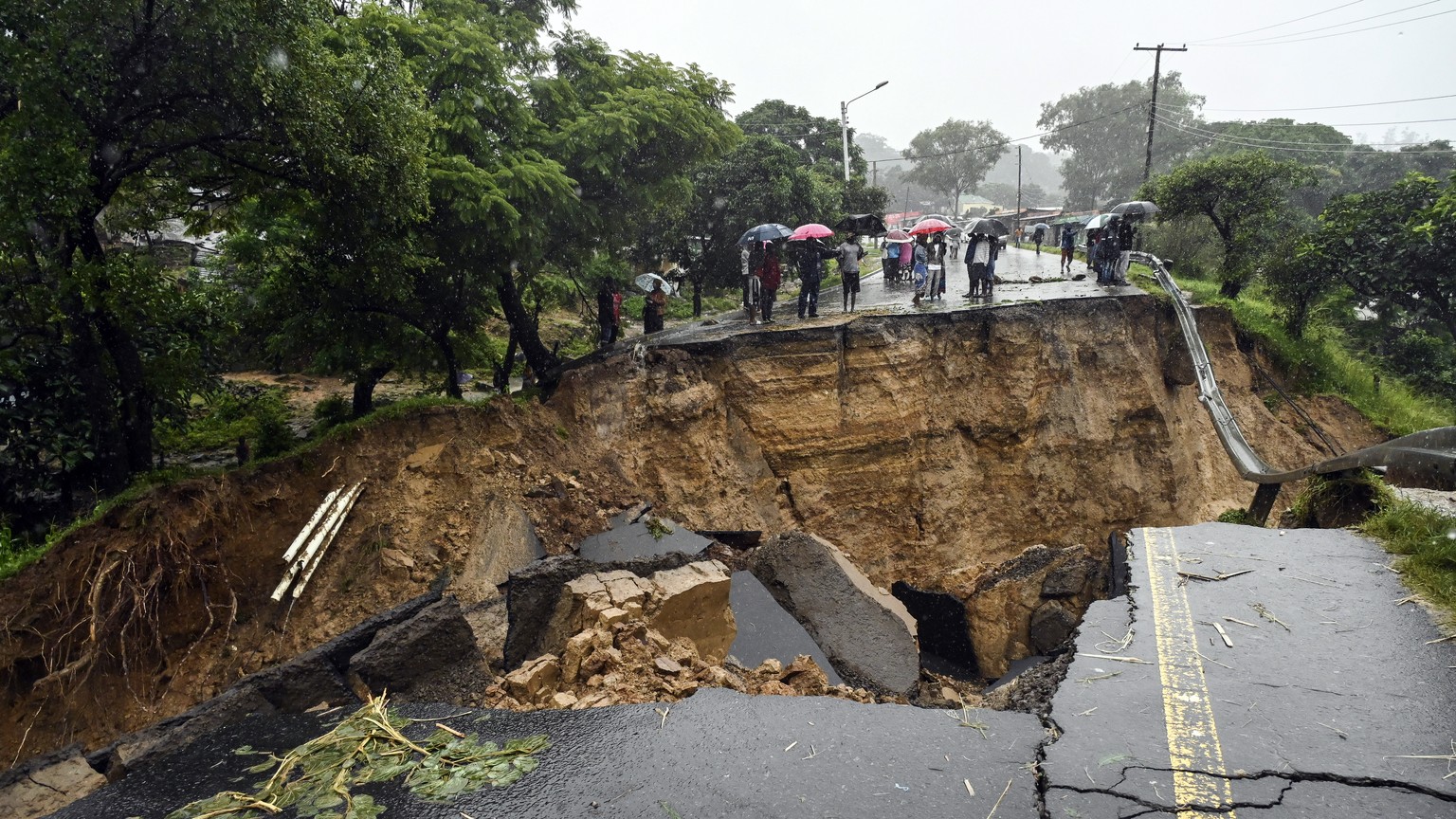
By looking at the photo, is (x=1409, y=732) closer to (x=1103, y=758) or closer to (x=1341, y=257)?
(x=1103, y=758)

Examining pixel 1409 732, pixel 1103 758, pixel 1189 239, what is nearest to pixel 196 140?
pixel 1103 758

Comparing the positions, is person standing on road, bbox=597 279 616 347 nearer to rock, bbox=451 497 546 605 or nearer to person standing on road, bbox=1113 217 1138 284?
rock, bbox=451 497 546 605

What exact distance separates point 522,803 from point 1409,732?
4.87m

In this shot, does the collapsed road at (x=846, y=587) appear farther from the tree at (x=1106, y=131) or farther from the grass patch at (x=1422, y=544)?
the tree at (x=1106, y=131)

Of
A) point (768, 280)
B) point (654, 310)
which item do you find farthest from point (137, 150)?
point (768, 280)

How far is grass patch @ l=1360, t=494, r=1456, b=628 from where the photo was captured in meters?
5.20

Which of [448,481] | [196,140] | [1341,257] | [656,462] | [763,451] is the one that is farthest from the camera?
[1341,257]

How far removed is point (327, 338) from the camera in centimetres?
993

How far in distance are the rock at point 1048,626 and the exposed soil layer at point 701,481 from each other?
152 cm

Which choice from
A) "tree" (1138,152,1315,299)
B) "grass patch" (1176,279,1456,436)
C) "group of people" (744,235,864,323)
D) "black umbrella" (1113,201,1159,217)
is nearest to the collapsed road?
"group of people" (744,235,864,323)

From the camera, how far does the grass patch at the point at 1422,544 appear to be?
5.20m

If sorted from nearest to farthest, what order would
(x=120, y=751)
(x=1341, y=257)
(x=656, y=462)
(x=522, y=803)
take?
(x=522, y=803) → (x=120, y=751) → (x=656, y=462) → (x=1341, y=257)

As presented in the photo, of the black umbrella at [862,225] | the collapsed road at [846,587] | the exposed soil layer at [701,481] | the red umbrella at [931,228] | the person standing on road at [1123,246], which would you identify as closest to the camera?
the collapsed road at [846,587]

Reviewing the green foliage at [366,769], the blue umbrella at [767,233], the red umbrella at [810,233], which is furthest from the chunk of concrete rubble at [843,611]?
the red umbrella at [810,233]
